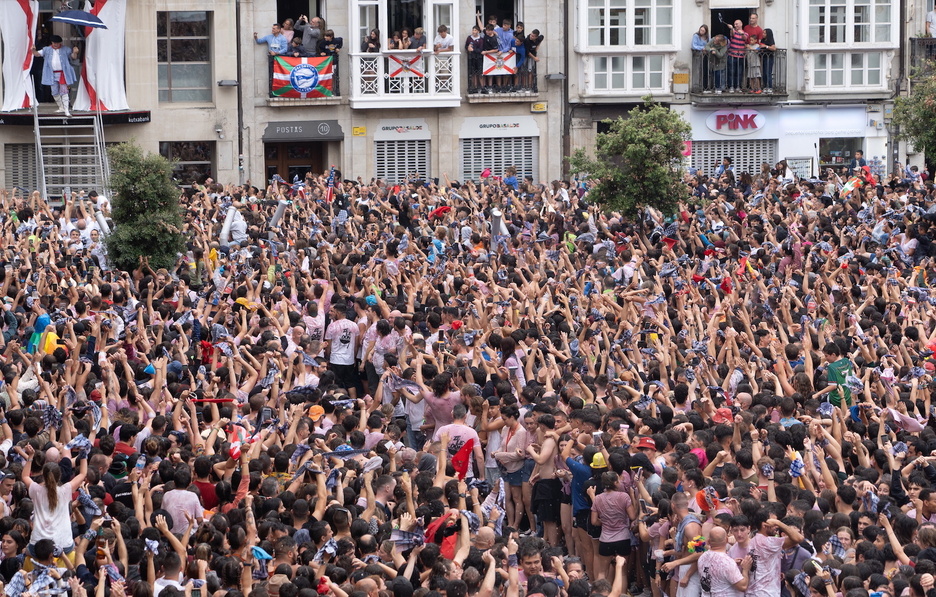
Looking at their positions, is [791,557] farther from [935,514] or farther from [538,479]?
[538,479]

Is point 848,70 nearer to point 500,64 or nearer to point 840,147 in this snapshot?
point 840,147

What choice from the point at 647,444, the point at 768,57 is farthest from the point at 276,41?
the point at 647,444

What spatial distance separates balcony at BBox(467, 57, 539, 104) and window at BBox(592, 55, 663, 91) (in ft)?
5.03

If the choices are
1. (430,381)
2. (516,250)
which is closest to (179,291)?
(430,381)

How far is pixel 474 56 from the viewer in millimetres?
35188

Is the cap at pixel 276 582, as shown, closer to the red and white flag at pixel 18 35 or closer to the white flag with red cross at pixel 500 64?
the red and white flag at pixel 18 35

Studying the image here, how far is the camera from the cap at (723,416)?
12245mm

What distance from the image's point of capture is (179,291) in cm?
1670

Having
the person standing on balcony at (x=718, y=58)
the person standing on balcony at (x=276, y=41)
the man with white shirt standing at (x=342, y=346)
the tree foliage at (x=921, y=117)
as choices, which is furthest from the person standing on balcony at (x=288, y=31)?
the man with white shirt standing at (x=342, y=346)

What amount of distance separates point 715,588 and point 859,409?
3.72 metres

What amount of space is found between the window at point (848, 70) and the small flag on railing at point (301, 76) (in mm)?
11820

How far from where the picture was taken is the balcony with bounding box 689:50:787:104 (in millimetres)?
35500

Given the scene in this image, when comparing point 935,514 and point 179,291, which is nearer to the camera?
point 935,514

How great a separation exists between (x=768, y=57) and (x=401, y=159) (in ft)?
29.9
